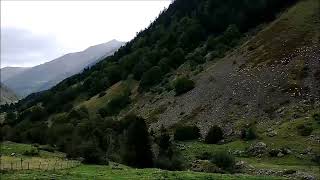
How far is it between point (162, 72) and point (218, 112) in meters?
48.1

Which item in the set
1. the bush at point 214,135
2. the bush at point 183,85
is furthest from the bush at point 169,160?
the bush at point 183,85

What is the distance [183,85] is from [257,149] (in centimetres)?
4408

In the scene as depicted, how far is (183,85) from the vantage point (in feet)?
370

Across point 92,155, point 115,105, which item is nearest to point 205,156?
point 92,155

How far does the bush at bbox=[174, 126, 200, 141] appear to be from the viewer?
85.8 metres

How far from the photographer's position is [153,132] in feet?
304

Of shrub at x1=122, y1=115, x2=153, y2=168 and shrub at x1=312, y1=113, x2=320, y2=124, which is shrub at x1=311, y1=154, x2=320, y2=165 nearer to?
shrub at x1=312, y1=113, x2=320, y2=124

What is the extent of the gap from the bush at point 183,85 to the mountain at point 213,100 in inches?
9.3

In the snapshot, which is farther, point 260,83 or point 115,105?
point 115,105

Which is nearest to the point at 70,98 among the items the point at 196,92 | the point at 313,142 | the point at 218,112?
the point at 196,92

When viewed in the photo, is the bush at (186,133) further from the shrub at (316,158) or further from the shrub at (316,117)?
the shrub at (316,158)

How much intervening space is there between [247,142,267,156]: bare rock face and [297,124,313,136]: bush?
22.0 feet

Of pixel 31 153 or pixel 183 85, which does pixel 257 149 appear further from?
pixel 183 85

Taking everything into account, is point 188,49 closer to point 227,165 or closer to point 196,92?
point 196,92
